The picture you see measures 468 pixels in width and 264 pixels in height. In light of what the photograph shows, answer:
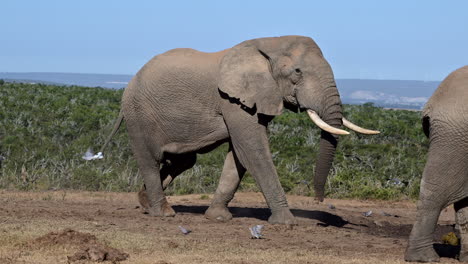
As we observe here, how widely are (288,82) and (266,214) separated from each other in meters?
2.63

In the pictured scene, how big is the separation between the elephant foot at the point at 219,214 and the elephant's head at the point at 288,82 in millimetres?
1652

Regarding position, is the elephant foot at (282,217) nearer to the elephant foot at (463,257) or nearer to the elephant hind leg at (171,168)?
the elephant hind leg at (171,168)

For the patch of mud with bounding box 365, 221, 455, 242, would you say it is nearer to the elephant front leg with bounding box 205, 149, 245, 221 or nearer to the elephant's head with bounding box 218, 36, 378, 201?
the elephant's head with bounding box 218, 36, 378, 201

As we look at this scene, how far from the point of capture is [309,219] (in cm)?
1265

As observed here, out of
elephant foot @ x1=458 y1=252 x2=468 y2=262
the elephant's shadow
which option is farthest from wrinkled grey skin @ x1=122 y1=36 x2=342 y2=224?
elephant foot @ x1=458 y1=252 x2=468 y2=262

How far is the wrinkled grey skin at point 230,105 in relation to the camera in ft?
38.0

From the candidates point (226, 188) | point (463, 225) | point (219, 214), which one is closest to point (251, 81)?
point (226, 188)

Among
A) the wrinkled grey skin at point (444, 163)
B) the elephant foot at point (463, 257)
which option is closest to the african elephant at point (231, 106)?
the wrinkled grey skin at point (444, 163)

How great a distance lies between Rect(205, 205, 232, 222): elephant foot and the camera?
1250 centimetres

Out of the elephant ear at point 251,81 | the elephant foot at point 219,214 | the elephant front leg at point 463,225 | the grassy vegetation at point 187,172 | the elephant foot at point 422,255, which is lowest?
the grassy vegetation at point 187,172

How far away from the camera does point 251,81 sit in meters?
11.8

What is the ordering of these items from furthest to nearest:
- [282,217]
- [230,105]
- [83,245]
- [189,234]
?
[282,217]
[230,105]
[189,234]
[83,245]

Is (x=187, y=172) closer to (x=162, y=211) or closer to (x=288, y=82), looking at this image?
(x=162, y=211)

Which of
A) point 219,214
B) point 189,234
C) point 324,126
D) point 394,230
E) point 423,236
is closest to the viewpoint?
point 423,236
